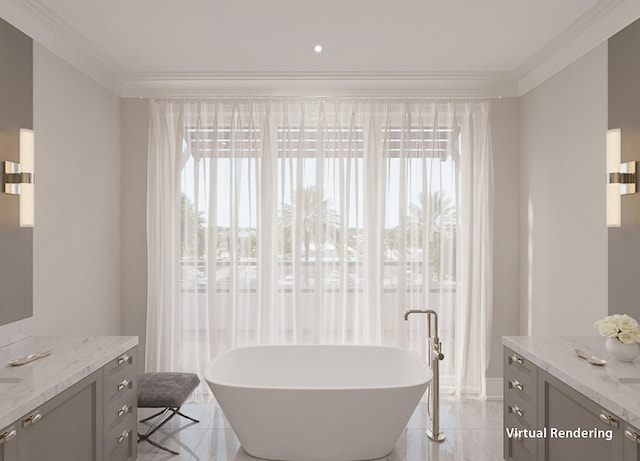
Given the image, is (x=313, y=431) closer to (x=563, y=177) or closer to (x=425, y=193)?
(x=425, y=193)

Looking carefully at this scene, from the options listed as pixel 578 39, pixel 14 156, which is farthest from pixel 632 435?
pixel 14 156

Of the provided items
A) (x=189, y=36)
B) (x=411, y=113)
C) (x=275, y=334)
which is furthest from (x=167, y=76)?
(x=275, y=334)

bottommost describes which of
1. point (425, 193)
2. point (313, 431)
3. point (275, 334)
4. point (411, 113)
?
point (313, 431)

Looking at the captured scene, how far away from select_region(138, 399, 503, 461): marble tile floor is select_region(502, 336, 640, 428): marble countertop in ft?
2.97

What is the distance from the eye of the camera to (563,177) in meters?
3.35

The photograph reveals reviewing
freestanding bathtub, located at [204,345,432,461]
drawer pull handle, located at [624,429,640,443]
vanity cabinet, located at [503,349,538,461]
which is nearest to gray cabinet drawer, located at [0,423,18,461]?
freestanding bathtub, located at [204,345,432,461]

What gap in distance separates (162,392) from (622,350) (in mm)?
2652

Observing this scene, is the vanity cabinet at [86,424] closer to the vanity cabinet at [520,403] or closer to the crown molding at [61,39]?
the crown molding at [61,39]

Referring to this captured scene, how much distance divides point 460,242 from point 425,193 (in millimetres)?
522

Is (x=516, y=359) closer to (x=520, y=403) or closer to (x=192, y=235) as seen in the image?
(x=520, y=403)

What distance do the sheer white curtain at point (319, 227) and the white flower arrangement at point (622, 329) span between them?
173cm

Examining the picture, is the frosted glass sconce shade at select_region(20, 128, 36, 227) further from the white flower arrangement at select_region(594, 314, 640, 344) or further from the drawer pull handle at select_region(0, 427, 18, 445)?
the white flower arrangement at select_region(594, 314, 640, 344)

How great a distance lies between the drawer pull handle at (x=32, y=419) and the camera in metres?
1.75

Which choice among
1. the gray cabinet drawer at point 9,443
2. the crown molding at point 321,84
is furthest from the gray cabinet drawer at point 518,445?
the crown molding at point 321,84
